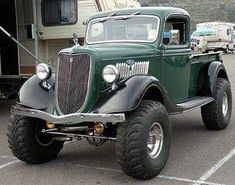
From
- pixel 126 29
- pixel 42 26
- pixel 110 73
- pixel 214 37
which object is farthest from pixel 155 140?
pixel 214 37

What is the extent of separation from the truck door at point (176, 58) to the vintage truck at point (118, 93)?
14 mm

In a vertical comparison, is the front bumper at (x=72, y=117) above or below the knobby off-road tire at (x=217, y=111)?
above

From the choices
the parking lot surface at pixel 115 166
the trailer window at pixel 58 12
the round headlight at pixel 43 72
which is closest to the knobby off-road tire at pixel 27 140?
the parking lot surface at pixel 115 166

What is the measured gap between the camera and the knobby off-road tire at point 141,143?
4.91m

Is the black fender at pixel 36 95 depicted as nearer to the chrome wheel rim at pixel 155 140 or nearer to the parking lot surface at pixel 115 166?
the parking lot surface at pixel 115 166

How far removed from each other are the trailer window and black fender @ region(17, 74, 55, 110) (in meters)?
4.17

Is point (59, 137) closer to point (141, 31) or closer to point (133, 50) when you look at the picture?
point (133, 50)

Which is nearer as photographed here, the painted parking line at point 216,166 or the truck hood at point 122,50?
the painted parking line at point 216,166

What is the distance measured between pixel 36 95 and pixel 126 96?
1.31 m

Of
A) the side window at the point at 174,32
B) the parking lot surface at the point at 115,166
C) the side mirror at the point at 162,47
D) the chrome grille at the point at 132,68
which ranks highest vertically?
the side window at the point at 174,32

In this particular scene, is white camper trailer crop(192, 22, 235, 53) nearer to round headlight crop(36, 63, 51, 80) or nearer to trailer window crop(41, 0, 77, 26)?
trailer window crop(41, 0, 77, 26)

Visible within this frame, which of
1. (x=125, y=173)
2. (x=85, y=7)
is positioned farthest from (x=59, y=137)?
(x=85, y=7)

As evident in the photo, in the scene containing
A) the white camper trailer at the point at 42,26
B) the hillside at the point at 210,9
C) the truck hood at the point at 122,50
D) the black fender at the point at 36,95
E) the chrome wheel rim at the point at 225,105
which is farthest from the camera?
the hillside at the point at 210,9

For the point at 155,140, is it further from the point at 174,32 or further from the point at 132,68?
the point at 174,32
